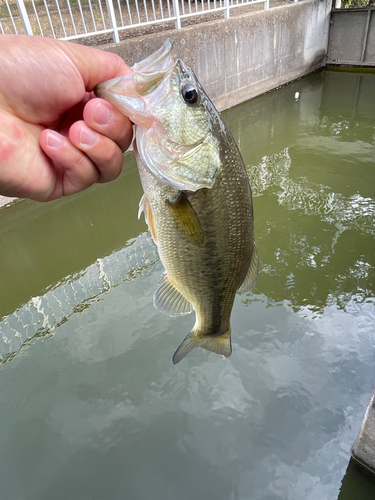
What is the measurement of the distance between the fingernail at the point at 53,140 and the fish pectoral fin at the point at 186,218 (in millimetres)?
542

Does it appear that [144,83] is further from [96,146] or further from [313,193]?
[313,193]

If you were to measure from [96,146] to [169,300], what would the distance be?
81 cm

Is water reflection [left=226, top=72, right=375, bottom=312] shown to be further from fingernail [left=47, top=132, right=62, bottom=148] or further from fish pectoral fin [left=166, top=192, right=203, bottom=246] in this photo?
fingernail [left=47, top=132, right=62, bottom=148]

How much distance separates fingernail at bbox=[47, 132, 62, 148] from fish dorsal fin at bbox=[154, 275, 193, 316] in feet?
2.53

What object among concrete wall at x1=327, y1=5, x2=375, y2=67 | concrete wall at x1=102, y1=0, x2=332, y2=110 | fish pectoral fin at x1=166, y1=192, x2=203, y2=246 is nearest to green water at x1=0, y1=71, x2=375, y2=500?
fish pectoral fin at x1=166, y1=192, x2=203, y2=246

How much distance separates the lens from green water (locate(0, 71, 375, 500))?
101 inches

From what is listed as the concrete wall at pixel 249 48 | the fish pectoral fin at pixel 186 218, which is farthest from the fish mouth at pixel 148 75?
the concrete wall at pixel 249 48

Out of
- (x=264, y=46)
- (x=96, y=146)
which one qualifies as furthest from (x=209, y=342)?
(x=264, y=46)

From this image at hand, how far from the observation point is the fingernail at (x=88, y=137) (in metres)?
1.50

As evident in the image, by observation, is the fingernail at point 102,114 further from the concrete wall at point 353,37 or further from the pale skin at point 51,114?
the concrete wall at point 353,37

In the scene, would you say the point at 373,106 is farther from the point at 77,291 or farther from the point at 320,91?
the point at 77,291

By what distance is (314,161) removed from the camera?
20.6ft

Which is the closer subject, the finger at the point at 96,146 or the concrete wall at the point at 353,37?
the finger at the point at 96,146

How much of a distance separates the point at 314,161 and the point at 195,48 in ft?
11.0
